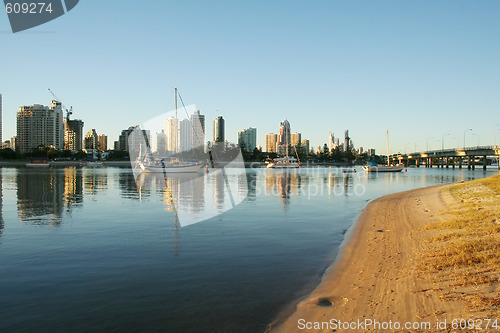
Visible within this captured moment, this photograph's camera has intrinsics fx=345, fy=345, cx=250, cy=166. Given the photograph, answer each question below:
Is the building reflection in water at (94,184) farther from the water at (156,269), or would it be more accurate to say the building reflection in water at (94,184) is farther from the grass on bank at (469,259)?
the grass on bank at (469,259)

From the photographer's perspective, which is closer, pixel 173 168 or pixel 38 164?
pixel 173 168

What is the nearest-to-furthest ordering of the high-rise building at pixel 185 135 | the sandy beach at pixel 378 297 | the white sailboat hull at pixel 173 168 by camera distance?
the sandy beach at pixel 378 297 → the white sailboat hull at pixel 173 168 → the high-rise building at pixel 185 135

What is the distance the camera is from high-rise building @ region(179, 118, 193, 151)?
124 m

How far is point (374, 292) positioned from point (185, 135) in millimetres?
122675

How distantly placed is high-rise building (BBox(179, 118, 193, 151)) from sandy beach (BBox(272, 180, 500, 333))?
10499 cm

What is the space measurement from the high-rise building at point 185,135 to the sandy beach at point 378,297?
344 ft

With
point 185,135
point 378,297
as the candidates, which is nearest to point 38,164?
point 185,135

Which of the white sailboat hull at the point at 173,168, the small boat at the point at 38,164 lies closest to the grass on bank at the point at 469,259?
the white sailboat hull at the point at 173,168


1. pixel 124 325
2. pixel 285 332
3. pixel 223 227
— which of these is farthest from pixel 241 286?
pixel 223 227

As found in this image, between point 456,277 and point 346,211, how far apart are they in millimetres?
20071

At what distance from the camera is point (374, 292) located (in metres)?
10.7

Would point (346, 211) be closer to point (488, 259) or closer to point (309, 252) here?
point (309, 252)

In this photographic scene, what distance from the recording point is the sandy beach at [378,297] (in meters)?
8.53

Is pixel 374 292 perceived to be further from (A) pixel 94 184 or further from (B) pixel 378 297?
(A) pixel 94 184
